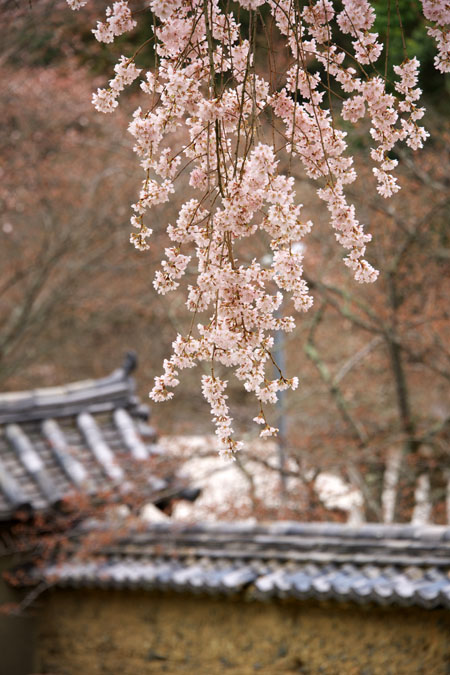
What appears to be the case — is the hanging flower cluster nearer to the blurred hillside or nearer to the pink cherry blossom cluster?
the pink cherry blossom cluster

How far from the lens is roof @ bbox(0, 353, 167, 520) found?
7.13 metres

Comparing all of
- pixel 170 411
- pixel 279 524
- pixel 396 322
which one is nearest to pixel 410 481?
pixel 396 322

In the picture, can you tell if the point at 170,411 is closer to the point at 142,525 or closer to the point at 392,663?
the point at 142,525

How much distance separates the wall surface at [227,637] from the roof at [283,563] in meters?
0.23

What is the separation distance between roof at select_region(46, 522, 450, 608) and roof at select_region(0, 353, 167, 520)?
0.62m

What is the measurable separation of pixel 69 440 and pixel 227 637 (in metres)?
2.76

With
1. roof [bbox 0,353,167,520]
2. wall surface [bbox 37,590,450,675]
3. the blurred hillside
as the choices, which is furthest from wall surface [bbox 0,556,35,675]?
the blurred hillside

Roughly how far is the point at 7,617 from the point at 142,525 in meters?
1.43

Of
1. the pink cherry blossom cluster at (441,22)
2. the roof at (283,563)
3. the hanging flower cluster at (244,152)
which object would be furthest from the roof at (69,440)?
the pink cherry blossom cluster at (441,22)

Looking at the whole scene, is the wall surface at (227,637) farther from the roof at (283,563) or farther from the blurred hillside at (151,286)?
the blurred hillside at (151,286)

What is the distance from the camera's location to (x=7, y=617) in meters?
6.98

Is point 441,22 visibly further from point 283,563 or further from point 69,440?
point 69,440

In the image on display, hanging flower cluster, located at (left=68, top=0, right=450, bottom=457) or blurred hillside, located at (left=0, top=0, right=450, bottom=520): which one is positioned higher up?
blurred hillside, located at (left=0, top=0, right=450, bottom=520)

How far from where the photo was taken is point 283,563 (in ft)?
19.7
